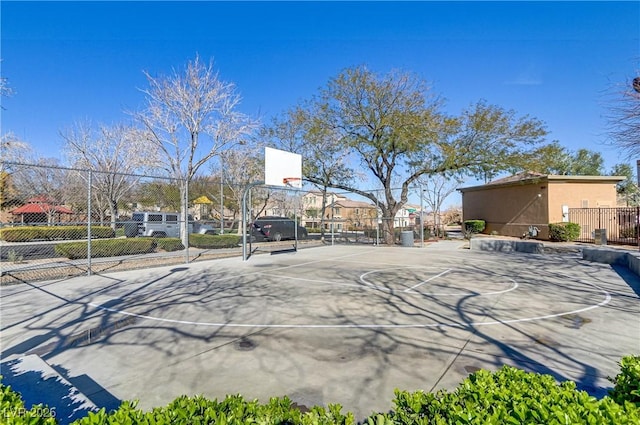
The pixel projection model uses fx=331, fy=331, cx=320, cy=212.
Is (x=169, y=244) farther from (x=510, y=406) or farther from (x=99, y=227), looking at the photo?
(x=510, y=406)

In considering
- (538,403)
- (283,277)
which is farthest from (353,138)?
(538,403)

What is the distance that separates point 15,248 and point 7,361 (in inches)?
438

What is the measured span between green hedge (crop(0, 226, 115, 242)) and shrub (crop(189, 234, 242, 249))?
12.2 ft

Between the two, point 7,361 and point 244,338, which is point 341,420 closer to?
point 244,338

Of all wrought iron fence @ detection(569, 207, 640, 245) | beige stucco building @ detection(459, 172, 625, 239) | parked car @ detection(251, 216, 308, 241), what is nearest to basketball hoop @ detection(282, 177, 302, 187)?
parked car @ detection(251, 216, 308, 241)

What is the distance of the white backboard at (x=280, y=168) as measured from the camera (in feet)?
46.4

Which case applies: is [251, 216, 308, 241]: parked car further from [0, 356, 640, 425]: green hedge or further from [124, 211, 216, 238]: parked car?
[0, 356, 640, 425]: green hedge

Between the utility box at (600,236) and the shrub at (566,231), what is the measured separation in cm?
80

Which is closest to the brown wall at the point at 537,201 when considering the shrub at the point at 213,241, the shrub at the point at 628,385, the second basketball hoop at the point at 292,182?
the second basketball hoop at the point at 292,182

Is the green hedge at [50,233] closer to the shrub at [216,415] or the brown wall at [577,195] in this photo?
the shrub at [216,415]

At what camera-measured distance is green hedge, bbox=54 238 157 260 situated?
11273 millimetres

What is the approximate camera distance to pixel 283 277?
9281 mm

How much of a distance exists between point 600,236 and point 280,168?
17.3 m

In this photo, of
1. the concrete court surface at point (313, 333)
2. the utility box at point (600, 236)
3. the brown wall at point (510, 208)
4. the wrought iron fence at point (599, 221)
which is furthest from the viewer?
the brown wall at point (510, 208)
